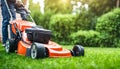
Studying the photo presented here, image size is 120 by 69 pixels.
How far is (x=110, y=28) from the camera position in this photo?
585 inches

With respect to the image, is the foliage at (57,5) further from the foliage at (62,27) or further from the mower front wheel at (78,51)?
the mower front wheel at (78,51)

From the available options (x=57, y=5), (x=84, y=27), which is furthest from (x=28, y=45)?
(x=57, y=5)

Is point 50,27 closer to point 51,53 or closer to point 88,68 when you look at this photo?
point 51,53

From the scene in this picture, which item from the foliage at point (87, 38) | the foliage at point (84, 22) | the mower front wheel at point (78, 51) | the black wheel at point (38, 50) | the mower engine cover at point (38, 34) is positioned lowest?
the foliage at point (87, 38)

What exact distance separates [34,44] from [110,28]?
29.8 ft

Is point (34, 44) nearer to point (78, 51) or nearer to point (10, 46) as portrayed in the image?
point (78, 51)

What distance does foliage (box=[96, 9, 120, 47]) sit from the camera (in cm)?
1454

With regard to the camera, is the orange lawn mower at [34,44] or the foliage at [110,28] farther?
the foliage at [110,28]

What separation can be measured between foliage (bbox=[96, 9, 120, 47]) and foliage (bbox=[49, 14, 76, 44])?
6.01 feet

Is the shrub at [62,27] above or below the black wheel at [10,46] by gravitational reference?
below

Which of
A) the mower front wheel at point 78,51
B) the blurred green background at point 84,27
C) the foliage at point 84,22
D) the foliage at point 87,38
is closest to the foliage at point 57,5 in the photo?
the blurred green background at point 84,27

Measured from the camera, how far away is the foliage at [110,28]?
14.5m

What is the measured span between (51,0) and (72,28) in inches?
567

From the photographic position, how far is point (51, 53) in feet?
20.8
